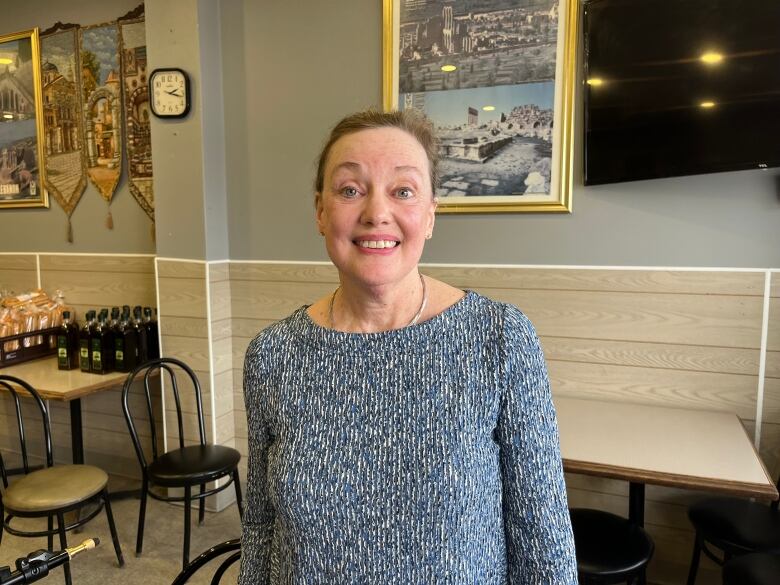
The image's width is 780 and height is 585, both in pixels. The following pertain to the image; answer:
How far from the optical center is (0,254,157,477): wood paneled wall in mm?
3271

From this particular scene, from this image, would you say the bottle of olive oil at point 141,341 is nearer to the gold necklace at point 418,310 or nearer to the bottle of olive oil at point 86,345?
A: the bottle of olive oil at point 86,345

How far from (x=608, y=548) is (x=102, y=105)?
3351 millimetres

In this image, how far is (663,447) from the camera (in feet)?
5.89

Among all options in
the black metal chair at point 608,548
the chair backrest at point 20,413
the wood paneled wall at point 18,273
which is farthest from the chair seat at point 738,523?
the wood paneled wall at point 18,273

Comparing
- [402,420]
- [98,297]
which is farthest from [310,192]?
[402,420]

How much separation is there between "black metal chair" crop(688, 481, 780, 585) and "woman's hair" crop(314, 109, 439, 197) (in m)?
1.58

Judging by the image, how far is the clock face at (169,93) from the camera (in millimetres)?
2770

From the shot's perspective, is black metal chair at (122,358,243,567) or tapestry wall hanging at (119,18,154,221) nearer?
black metal chair at (122,358,243,567)

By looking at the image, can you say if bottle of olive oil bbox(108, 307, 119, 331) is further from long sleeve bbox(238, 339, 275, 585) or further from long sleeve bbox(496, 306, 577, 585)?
long sleeve bbox(496, 306, 577, 585)

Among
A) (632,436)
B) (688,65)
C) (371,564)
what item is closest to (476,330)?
(371,564)

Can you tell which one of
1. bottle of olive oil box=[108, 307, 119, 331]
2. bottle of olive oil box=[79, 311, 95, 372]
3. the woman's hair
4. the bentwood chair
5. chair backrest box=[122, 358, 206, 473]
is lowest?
the bentwood chair

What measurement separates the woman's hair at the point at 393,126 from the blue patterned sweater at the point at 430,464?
29cm

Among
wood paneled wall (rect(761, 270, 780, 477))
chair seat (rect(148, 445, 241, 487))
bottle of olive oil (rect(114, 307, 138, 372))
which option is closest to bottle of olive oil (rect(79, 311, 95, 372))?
bottle of olive oil (rect(114, 307, 138, 372))

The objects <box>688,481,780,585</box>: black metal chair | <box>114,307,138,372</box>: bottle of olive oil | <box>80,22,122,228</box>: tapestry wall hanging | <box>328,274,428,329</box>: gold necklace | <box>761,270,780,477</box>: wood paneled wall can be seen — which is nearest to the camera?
<box>328,274,428,329</box>: gold necklace
